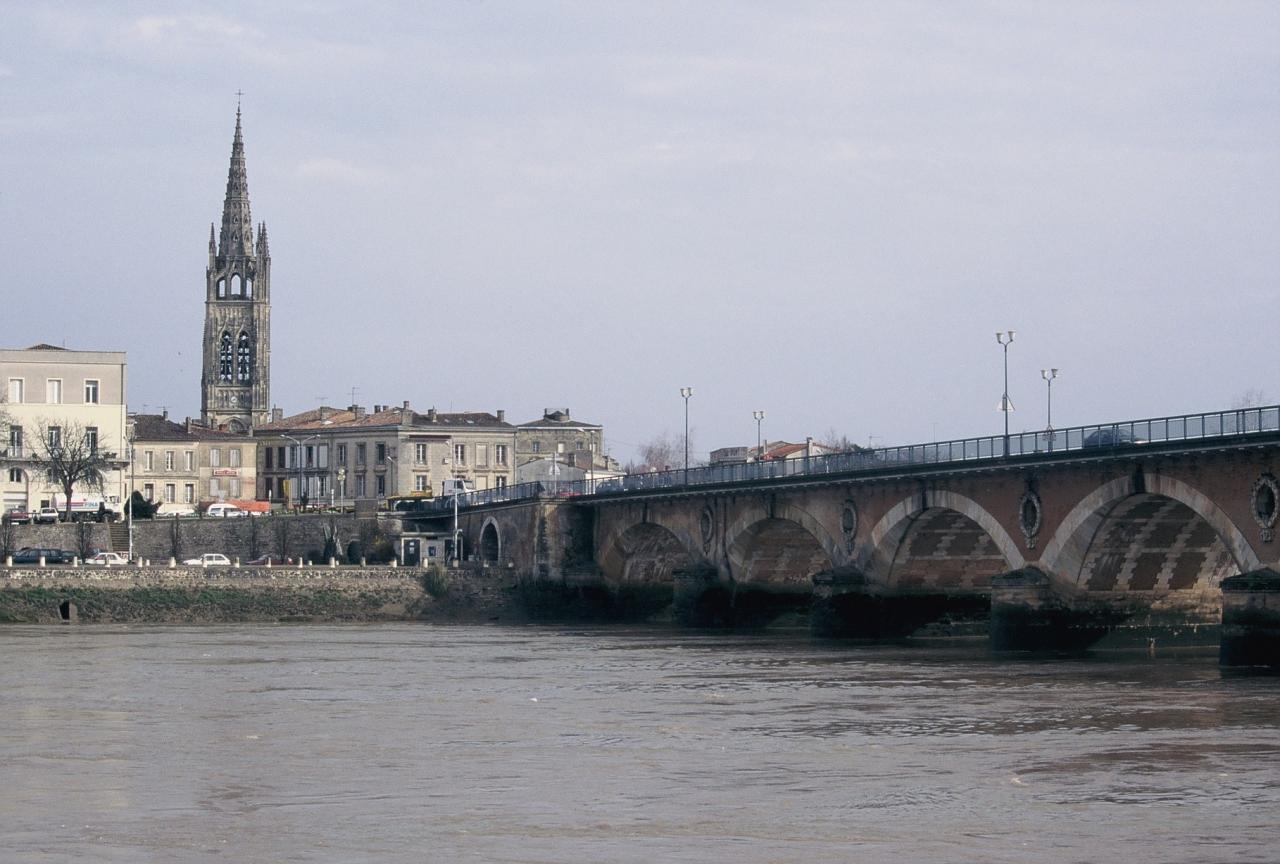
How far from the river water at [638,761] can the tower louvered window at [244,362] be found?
128645 millimetres

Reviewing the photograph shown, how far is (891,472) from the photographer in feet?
254

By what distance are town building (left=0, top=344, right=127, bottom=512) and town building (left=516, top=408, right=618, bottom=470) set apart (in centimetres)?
4997

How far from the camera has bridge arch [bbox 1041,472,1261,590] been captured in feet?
215

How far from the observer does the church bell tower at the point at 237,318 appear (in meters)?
191

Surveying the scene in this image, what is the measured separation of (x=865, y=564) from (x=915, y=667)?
59.0ft

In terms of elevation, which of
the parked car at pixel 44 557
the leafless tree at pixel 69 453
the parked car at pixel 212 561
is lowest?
the parked car at pixel 212 561

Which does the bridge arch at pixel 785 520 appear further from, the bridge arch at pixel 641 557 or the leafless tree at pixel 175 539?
the leafless tree at pixel 175 539

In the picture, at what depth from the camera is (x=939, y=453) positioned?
7556 cm

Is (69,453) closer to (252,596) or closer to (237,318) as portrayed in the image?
(252,596)

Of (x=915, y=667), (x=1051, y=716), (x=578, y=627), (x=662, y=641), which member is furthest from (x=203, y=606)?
(x=1051, y=716)

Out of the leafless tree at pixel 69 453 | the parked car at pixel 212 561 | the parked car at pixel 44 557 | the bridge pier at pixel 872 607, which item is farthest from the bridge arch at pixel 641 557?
the leafless tree at pixel 69 453

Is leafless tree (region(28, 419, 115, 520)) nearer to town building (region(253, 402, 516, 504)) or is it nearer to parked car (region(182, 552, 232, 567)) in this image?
parked car (region(182, 552, 232, 567))

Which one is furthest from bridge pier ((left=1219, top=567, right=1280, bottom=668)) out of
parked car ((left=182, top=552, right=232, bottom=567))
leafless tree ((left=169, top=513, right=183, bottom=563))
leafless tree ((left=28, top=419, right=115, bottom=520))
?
leafless tree ((left=28, top=419, right=115, bottom=520))

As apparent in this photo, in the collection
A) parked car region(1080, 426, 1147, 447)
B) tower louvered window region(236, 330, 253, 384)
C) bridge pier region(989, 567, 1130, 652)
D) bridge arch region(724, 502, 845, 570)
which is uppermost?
tower louvered window region(236, 330, 253, 384)
